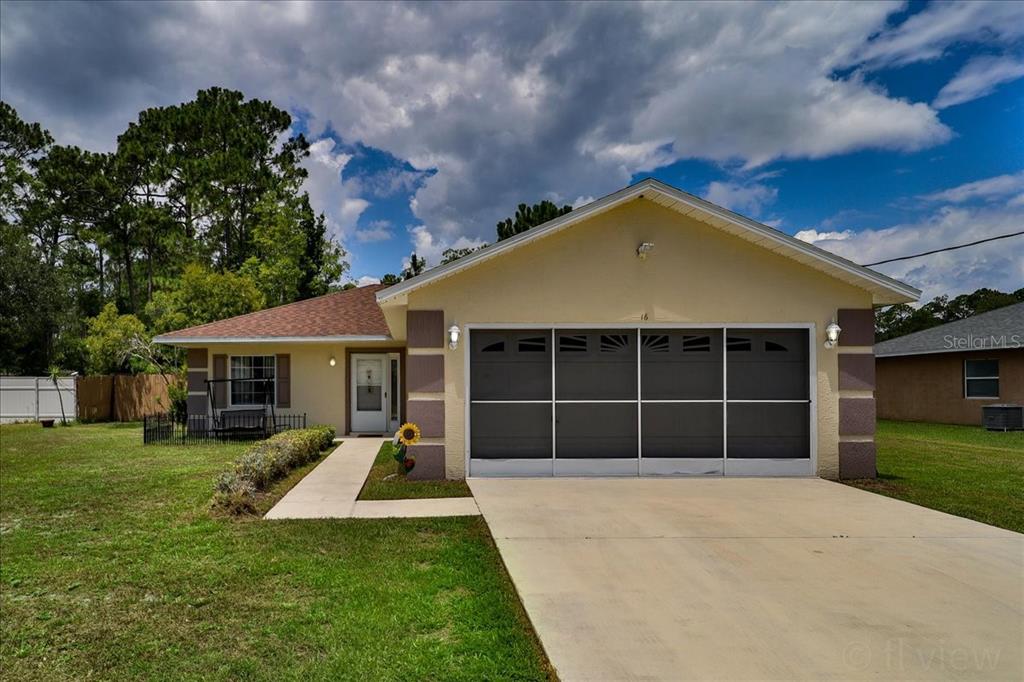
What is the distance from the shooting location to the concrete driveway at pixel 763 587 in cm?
358

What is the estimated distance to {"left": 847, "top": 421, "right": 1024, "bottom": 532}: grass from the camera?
7.67 m

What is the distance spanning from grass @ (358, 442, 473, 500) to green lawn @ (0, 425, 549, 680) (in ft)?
4.76

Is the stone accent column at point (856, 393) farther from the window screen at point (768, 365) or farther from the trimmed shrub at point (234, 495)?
the trimmed shrub at point (234, 495)

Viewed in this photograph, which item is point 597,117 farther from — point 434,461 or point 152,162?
point 152,162

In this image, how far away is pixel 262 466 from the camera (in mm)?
8648

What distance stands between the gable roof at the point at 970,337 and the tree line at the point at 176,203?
2898 centimetres

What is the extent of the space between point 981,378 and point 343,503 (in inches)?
853

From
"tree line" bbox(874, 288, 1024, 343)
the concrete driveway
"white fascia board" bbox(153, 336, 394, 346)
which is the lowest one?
the concrete driveway

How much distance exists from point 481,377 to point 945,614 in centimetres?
689

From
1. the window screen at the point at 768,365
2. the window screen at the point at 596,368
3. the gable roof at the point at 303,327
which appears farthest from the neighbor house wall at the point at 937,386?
the gable roof at the point at 303,327

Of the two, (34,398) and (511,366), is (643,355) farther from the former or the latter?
(34,398)

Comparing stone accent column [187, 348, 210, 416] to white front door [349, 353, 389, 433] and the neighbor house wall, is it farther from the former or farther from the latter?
the neighbor house wall

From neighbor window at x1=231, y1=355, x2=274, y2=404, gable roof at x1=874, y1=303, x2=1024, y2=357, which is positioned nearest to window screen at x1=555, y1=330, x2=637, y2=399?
neighbor window at x1=231, y1=355, x2=274, y2=404

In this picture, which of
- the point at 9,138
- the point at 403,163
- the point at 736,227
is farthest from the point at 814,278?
the point at 9,138
